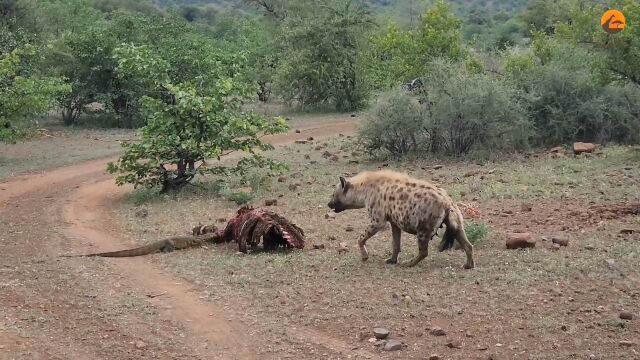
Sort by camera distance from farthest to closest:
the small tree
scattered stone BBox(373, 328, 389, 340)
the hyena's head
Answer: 1. the small tree
2. the hyena's head
3. scattered stone BBox(373, 328, 389, 340)

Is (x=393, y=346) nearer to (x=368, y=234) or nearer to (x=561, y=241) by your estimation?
(x=368, y=234)

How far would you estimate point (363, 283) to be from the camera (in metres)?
8.79

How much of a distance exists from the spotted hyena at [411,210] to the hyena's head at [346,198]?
0.05 meters

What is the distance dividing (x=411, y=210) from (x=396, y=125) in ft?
31.5

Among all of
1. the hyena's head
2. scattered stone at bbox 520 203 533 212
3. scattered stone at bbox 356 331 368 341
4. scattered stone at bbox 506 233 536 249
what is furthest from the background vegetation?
scattered stone at bbox 356 331 368 341

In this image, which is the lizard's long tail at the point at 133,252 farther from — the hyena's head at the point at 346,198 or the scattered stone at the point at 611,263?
the scattered stone at the point at 611,263

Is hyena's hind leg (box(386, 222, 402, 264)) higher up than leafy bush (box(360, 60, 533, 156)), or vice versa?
leafy bush (box(360, 60, 533, 156))

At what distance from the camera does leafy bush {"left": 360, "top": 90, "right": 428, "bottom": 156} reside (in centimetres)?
1853

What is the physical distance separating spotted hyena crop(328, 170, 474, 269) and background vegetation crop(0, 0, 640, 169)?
5888mm

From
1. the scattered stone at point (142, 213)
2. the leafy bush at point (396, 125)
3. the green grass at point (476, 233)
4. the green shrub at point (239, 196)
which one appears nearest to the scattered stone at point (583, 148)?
the leafy bush at point (396, 125)

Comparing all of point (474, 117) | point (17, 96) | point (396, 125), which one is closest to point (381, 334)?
point (474, 117)

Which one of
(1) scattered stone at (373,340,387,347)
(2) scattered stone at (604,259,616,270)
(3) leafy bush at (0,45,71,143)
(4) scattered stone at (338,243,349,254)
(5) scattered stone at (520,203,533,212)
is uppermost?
(3) leafy bush at (0,45,71,143)

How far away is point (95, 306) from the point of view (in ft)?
27.7

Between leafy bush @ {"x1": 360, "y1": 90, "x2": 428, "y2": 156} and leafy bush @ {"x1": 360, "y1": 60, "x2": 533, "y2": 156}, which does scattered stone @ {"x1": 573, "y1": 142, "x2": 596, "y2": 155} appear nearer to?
leafy bush @ {"x1": 360, "y1": 60, "x2": 533, "y2": 156}
